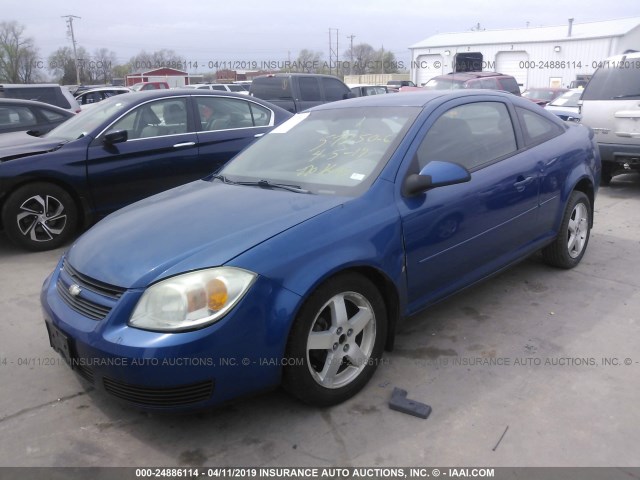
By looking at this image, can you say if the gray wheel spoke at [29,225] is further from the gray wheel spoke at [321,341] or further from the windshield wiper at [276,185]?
the gray wheel spoke at [321,341]

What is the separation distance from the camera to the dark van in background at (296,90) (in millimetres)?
11633

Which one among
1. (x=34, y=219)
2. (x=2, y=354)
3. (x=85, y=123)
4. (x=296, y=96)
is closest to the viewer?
(x=2, y=354)

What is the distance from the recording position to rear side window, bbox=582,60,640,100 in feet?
23.3

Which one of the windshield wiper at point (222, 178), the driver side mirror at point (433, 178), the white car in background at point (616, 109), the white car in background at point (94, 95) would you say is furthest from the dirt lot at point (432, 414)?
the white car in background at point (94, 95)

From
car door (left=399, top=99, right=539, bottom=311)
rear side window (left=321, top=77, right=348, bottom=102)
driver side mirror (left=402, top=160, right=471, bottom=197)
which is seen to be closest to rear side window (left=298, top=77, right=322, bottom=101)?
rear side window (left=321, top=77, right=348, bottom=102)

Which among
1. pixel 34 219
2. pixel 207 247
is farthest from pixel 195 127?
pixel 207 247

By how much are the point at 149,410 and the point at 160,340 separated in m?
0.37

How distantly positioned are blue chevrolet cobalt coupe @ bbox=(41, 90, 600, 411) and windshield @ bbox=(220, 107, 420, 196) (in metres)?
0.01

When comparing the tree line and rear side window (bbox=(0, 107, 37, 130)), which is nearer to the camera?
rear side window (bbox=(0, 107, 37, 130))

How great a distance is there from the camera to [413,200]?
9.91 ft

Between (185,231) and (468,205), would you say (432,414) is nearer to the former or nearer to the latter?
(468,205)

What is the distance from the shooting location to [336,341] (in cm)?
267

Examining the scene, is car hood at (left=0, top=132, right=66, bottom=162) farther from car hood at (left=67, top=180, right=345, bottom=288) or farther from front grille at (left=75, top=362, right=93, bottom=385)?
front grille at (left=75, top=362, right=93, bottom=385)

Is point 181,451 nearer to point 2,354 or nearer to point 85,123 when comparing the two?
point 2,354
